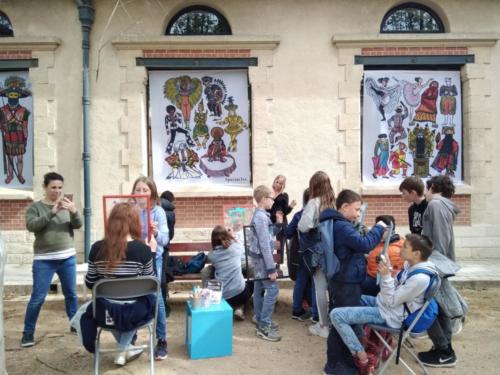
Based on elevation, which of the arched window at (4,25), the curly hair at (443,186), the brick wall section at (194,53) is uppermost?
the arched window at (4,25)

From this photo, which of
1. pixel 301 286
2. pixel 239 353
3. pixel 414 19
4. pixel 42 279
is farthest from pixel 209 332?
pixel 414 19

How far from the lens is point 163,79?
826 centimetres

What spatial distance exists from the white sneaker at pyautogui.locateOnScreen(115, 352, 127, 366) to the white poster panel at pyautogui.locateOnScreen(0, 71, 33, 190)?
525 centimetres

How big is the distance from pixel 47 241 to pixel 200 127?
4.26 m

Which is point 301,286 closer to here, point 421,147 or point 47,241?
point 47,241

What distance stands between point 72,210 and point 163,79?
4279 millimetres

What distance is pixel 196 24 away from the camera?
27.8 feet

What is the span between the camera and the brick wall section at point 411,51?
819 centimetres

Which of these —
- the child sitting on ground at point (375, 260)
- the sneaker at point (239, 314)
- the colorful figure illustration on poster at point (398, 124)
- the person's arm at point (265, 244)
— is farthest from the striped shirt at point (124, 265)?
the colorful figure illustration on poster at point (398, 124)

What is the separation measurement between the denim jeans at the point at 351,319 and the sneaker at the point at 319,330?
116cm

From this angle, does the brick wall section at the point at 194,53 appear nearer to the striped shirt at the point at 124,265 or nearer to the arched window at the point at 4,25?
the arched window at the point at 4,25

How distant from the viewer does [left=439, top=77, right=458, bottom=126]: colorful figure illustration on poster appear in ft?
27.6

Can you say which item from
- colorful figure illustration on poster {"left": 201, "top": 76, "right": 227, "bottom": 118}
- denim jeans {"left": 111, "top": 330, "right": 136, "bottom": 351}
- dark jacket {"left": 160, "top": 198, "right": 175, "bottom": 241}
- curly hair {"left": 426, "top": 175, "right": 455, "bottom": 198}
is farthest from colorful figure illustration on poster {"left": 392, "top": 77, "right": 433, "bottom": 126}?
denim jeans {"left": 111, "top": 330, "right": 136, "bottom": 351}

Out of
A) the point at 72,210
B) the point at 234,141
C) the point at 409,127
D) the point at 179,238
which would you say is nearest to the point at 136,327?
the point at 72,210
